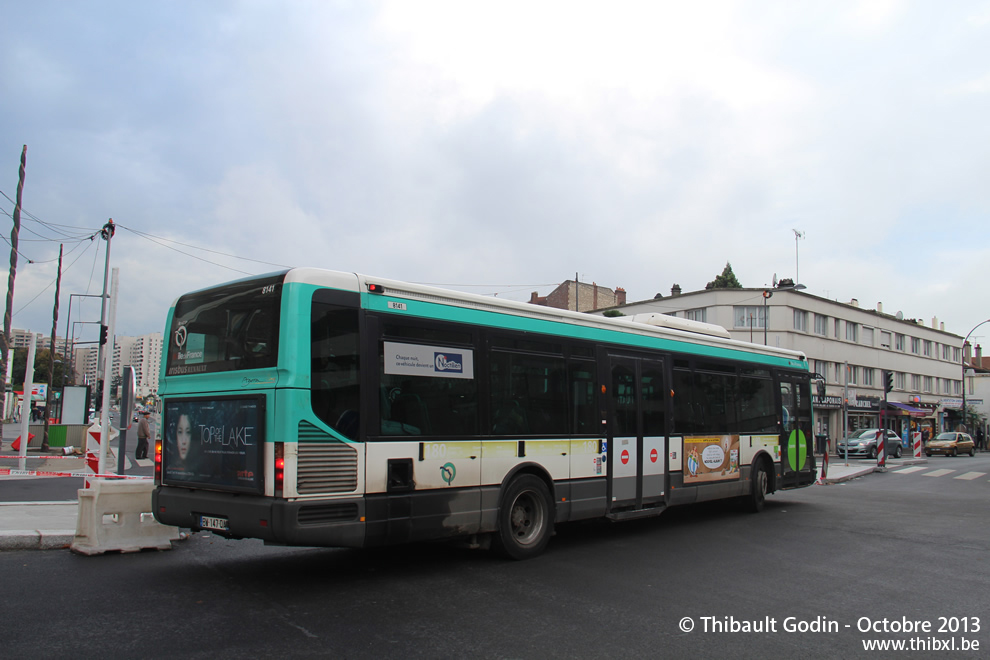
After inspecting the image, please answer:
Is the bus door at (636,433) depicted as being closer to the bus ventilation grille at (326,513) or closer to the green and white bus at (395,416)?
the green and white bus at (395,416)

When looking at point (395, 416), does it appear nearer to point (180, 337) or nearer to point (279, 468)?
point (279, 468)

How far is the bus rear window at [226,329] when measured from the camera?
22.5ft

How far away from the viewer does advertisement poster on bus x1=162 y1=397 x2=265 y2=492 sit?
22.0 ft

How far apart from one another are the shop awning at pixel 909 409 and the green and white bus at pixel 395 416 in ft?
186

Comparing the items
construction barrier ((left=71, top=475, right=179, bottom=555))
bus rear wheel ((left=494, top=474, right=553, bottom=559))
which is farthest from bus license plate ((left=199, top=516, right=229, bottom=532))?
bus rear wheel ((left=494, top=474, right=553, bottom=559))

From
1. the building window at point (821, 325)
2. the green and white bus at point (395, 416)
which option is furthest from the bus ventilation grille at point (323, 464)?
the building window at point (821, 325)

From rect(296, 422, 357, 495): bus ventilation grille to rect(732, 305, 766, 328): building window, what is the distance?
4533 centimetres

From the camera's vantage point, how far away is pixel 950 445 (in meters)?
45.5

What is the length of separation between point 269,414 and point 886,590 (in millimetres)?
6228

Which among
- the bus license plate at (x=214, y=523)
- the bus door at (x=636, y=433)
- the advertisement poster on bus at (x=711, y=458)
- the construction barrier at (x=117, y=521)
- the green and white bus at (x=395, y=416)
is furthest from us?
the advertisement poster on bus at (x=711, y=458)

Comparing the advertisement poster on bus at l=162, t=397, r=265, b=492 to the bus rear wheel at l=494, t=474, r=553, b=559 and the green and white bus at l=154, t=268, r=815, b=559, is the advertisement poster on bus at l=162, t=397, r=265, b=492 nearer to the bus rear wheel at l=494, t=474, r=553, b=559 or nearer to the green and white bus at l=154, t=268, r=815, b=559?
the green and white bus at l=154, t=268, r=815, b=559

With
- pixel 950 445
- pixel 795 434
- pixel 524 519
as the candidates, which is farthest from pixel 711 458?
pixel 950 445

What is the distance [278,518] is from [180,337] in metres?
2.70

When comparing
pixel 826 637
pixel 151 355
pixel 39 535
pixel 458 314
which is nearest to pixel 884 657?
pixel 826 637
